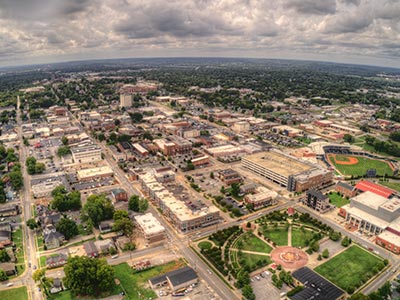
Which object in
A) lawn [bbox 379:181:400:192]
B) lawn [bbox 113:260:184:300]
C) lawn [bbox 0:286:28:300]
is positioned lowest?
lawn [bbox 379:181:400:192]

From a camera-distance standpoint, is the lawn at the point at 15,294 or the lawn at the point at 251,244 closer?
the lawn at the point at 15,294

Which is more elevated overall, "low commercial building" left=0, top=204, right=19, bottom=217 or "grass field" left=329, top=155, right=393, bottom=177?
"low commercial building" left=0, top=204, right=19, bottom=217

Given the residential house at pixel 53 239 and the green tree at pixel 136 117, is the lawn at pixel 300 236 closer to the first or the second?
the residential house at pixel 53 239

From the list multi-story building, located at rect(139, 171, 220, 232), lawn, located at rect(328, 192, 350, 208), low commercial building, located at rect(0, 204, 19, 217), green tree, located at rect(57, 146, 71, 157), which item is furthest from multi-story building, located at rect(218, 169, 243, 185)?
green tree, located at rect(57, 146, 71, 157)

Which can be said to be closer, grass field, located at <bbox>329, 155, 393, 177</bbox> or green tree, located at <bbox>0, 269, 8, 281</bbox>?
green tree, located at <bbox>0, 269, 8, 281</bbox>

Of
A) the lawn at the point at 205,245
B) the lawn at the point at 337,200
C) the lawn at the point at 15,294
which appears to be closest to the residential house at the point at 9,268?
the lawn at the point at 15,294

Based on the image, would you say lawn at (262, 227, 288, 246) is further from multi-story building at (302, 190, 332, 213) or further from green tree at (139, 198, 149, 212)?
green tree at (139, 198, 149, 212)
